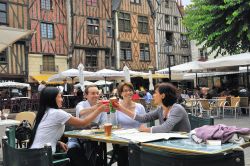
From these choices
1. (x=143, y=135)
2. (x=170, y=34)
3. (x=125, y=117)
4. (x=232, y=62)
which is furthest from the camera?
(x=170, y=34)

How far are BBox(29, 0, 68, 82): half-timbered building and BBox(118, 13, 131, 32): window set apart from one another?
5.12m

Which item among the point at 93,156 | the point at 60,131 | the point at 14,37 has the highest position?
the point at 14,37

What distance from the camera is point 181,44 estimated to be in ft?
120

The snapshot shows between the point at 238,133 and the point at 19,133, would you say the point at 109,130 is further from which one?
the point at 19,133

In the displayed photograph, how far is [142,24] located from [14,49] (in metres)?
12.4

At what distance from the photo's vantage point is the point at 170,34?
3553 centimetres

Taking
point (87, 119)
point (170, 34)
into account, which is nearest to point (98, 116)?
point (87, 119)

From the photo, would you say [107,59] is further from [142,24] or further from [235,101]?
[235,101]

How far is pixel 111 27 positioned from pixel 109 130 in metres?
27.1

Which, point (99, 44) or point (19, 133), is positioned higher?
point (99, 44)

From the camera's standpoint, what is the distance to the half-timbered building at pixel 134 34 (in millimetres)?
30812

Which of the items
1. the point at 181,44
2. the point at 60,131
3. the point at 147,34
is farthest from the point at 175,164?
the point at 181,44

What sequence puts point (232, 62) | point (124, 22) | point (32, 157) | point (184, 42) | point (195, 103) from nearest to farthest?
point (32, 157)
point (232, 62)
point (195, 103)
point (124, 22)
point (184, 42)

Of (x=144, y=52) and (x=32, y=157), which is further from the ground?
(x=144, y=52)
